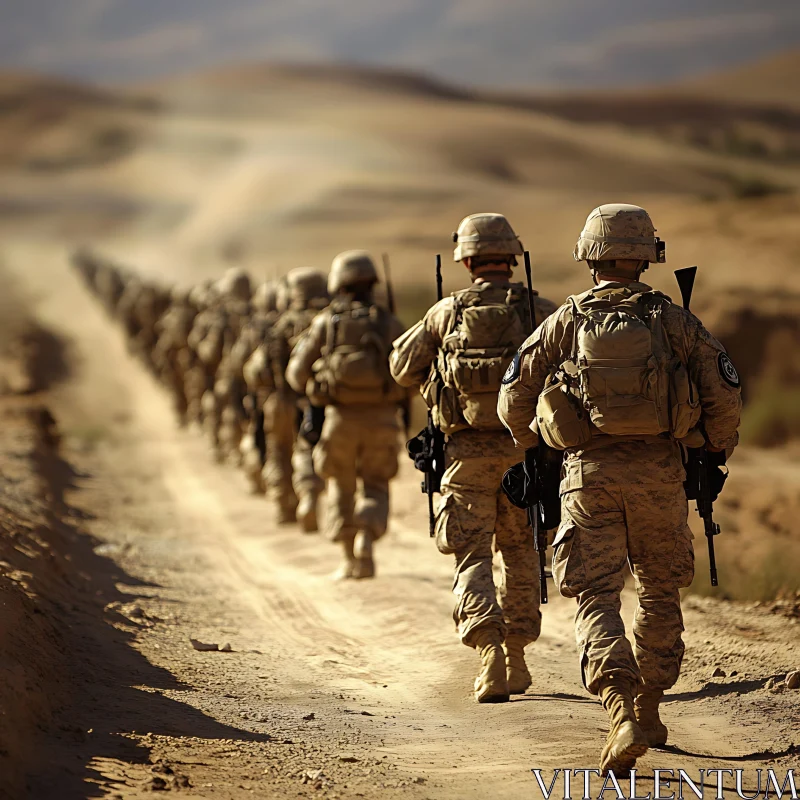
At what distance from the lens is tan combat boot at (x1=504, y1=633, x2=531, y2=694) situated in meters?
6.89

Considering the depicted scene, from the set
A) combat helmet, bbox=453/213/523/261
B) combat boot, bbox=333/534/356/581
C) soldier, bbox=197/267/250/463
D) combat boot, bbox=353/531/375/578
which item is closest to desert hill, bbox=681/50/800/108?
soldier, bbox=197/267/250/463

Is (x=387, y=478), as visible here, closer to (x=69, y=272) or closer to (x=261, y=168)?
(x=69, y=272)

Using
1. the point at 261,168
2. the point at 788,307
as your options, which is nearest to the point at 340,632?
the point at 788,307

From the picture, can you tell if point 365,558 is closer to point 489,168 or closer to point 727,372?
point 727,372

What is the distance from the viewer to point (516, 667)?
6.92 metres

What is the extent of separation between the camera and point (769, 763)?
551 centimetres

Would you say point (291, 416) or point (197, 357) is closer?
point (291, 416)

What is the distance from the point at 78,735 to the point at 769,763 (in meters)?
2.87

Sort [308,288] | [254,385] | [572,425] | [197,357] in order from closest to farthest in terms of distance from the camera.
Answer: [572,425] < [308,288] < [254,385] < [197,357]

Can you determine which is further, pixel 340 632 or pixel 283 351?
pixel 283 351

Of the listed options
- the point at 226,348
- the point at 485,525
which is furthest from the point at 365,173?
the point at 485,525

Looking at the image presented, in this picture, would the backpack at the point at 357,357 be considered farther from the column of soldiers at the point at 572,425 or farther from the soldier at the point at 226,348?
the soldier at the point at 226,348

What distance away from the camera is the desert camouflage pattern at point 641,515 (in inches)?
219

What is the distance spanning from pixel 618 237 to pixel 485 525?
1.89 meters
